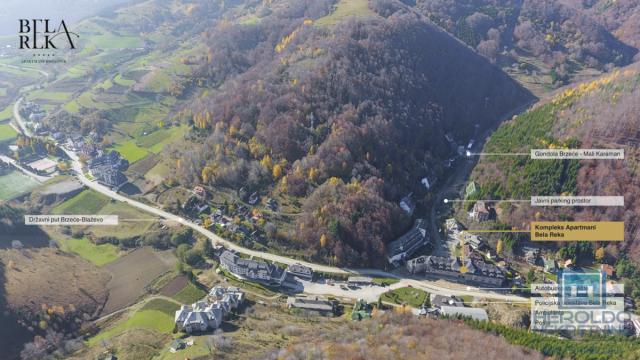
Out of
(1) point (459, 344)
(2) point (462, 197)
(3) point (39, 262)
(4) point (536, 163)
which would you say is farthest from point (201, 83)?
(1) point (459, 344)

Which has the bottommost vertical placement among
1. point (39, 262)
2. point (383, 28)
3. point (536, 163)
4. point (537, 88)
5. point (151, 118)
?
point (39, 262)

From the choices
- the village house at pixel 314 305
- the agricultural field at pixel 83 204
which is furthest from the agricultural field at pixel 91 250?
the village house at pixel 314 305

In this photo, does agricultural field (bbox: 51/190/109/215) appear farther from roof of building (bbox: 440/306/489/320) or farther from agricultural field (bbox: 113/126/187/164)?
roof of building (bbox: 440/306/489/320)

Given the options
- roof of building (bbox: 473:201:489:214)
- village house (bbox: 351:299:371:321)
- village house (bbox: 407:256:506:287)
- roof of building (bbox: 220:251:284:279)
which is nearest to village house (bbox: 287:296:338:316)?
village house (bbox: 351:299:371:321)

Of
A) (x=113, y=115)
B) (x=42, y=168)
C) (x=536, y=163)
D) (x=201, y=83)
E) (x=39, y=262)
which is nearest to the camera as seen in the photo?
(x=39, y=262)

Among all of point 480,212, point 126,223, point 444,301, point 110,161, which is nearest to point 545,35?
point 480,212

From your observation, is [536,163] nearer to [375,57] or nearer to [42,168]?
[375,57]

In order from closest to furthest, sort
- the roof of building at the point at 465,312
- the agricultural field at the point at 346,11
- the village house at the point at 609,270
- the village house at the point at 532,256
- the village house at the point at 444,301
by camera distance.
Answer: the roof of building at the point at 465,312 → the village house at the point at 444,301 → the village house at the point at 609,270 → the village house at the point at 532,256 → the agricultural field at the point at 346,11

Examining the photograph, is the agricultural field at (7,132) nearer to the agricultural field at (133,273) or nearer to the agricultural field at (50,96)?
the agricultural field at (50,96)
